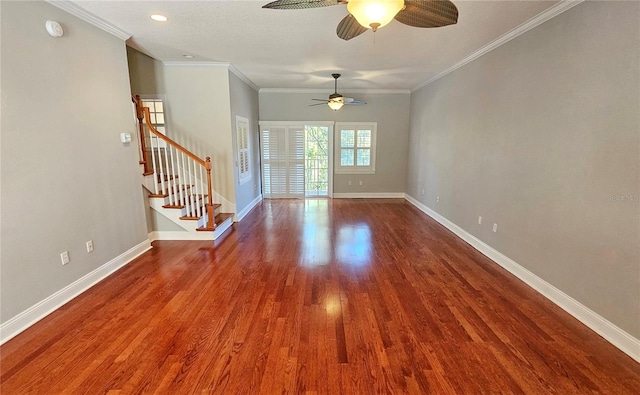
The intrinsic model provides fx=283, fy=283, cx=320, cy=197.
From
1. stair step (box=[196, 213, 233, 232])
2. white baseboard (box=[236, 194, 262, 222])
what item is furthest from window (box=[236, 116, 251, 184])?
stair step (box=[196, 213, 233, 232])

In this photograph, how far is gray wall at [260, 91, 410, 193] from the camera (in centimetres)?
712

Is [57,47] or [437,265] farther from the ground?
[57,47]

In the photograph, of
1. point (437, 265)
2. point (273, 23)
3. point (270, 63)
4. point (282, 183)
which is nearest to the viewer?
point (273, 23)

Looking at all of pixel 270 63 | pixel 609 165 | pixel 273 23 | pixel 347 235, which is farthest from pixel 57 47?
pixel 609 165

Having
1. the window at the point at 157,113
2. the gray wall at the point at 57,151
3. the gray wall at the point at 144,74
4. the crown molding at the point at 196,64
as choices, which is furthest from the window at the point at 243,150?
the gray wall at the point at 57,151

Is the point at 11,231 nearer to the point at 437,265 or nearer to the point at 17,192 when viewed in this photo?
the point at 17,192

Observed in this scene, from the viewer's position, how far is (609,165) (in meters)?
2.17

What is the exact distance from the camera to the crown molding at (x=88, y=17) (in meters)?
2.52

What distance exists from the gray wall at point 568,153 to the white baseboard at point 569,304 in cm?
6

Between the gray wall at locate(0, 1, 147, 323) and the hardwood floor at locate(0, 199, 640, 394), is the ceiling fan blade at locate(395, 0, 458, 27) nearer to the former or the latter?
the hardwood floor at locate(0, 199, 640, 394)

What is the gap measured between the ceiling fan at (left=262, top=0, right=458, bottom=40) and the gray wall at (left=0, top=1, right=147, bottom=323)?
211 centimetres

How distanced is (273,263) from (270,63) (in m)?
3.13

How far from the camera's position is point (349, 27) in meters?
2.17

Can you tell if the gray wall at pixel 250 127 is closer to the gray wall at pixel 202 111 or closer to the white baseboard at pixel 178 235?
the gray wall at pixel 202 111
